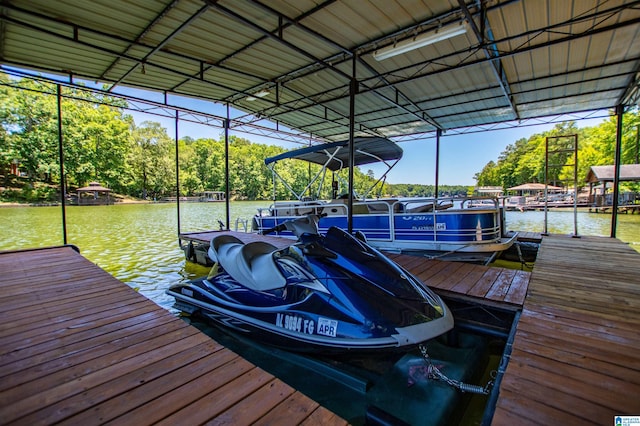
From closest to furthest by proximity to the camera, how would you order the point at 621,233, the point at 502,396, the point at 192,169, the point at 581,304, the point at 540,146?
the point at 502,396
the point at 581,304
the point at 621,233
the point at 540,146
the point at 192,169

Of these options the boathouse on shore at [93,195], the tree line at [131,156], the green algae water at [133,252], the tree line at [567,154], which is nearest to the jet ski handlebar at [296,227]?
the green algae water at [133,252]

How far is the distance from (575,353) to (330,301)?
154 centimetres

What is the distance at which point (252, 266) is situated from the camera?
255 cm

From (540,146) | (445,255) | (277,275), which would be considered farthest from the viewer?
(540,146)

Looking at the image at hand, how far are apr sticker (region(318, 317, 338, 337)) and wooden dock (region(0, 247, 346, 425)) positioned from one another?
0.53m

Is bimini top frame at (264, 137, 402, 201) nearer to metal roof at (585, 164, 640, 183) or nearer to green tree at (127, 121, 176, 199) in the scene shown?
metal roof at (585, 164, 640, 183)

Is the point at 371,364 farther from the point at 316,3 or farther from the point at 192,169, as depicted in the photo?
the point at 192,169

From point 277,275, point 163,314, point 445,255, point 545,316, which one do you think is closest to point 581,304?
point 545,316

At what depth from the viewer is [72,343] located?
1889 mm

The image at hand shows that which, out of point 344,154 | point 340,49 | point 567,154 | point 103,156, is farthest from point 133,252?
point 567,154

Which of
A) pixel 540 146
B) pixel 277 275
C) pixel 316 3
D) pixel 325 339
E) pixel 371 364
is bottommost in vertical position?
pixel 371 364

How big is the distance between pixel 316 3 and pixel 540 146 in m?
42.5

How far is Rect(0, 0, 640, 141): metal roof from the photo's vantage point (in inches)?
156

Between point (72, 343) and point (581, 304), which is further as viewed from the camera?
point (581, 304)
